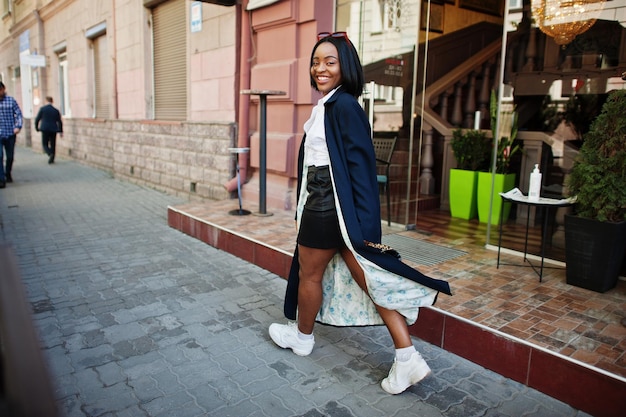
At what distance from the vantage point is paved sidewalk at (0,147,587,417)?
106 inches

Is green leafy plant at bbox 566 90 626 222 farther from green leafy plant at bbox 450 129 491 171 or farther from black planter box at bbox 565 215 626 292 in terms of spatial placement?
green leafy plant at bbox 450 129 491 171

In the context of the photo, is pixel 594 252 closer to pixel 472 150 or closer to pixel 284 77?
pixel 472 150

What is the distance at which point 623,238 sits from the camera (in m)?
3.68

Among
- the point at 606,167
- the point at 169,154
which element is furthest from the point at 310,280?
the point at 169,154

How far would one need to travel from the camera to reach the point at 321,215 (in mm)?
2822

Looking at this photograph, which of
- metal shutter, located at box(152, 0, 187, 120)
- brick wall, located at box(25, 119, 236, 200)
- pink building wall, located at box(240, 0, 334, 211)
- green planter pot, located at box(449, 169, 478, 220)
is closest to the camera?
pink building wall, located at box(240, 0, 334, 211)

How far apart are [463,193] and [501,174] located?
28.4 inches

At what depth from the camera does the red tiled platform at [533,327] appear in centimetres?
264

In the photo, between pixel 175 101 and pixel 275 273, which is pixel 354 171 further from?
pixel 175 101

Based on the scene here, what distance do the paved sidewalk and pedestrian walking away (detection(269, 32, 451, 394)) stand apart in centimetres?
35

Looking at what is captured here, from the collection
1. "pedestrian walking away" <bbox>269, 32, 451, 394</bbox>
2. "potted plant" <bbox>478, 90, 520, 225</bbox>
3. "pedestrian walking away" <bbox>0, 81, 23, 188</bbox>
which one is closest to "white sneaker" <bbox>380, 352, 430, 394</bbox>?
"pedestrian walking away" <bbox>269, 32, 451, 394</bbox>

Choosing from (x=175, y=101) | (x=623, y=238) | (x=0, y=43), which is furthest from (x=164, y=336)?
(x=0, y=43)

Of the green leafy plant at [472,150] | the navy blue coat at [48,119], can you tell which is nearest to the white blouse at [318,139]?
the green leafy plant at [472,150]

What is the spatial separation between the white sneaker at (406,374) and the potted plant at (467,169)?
13.9 ft
